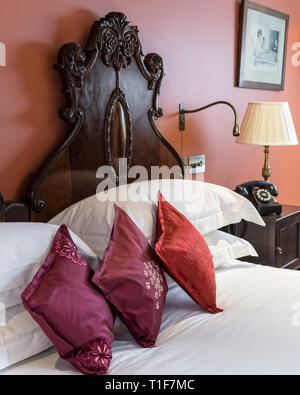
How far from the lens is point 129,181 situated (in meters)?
1.89

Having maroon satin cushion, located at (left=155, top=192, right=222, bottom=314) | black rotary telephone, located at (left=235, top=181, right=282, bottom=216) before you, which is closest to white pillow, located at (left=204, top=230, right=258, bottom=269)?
maroon satin cushion, located at (left=155, top=192, right=222, bottom=314)

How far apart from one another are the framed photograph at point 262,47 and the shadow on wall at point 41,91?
4.14 feet

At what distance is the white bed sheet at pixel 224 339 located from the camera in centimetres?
101

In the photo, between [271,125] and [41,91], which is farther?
[271,125]

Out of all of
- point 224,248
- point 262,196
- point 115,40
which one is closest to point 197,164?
point 262,196

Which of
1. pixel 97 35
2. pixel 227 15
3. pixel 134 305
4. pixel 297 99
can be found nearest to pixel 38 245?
pixel 134 305

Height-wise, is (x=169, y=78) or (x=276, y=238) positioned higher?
(x=169, y=78)

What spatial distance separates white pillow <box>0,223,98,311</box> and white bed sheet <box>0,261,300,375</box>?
18 cm

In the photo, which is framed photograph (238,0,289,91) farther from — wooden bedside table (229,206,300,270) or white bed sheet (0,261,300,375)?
white bed sheet (0,261,300,375)

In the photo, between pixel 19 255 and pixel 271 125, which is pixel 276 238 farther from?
pixel 19 255

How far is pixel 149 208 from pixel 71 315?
588 millimetres

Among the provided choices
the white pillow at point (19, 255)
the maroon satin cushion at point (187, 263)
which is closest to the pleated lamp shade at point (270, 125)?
the maroon satin cushion at point (187, 263)

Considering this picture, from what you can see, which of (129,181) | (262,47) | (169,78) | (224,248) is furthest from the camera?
(262,47)

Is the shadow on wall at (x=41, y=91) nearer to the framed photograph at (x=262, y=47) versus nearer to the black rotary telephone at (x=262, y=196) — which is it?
the black rotary telephone at (x=262, y=196)
